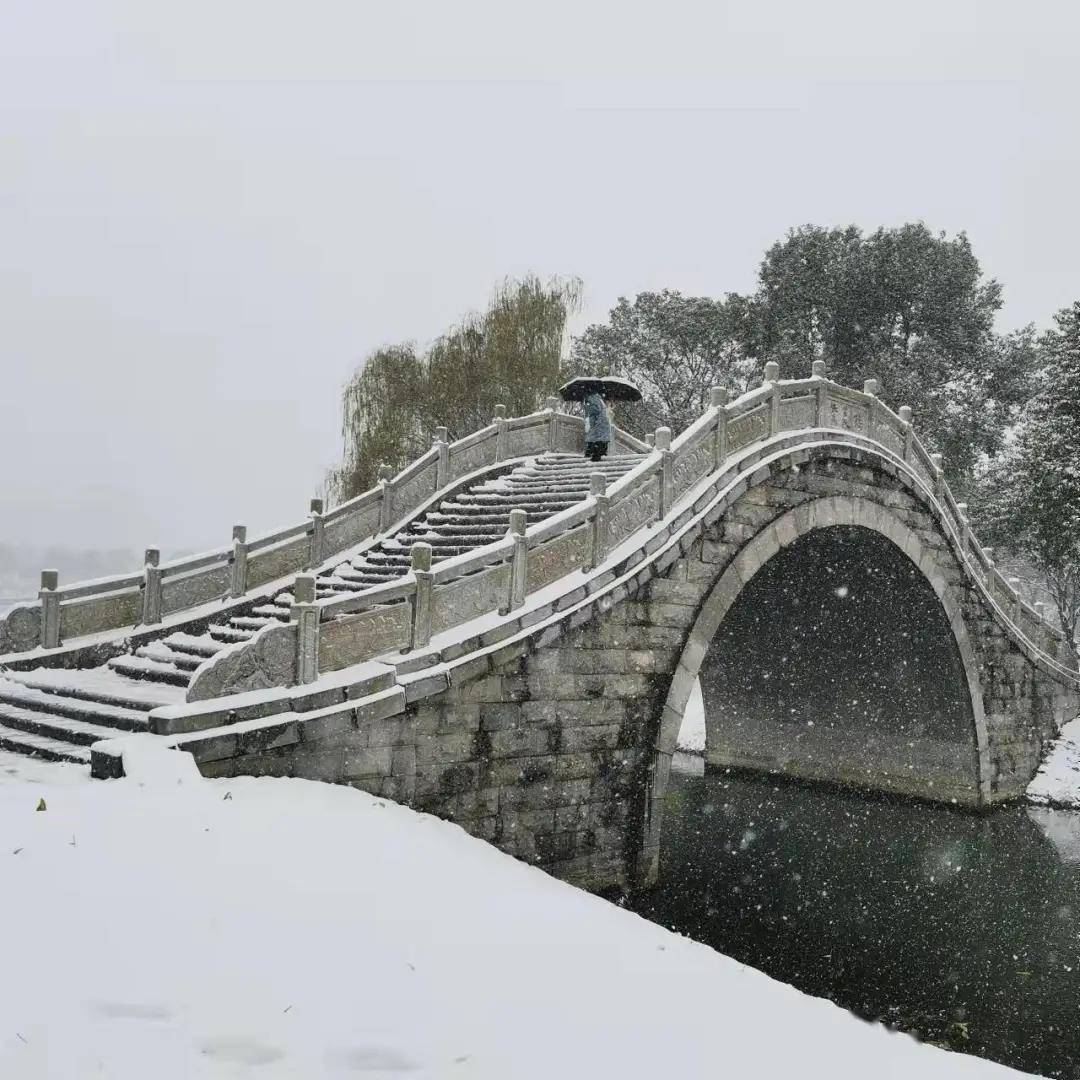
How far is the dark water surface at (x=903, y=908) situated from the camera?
848cm

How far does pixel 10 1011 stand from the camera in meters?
3.51

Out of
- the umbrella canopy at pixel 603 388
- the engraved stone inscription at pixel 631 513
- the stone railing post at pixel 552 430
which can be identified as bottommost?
the engraved stone inscription at pixel 631 513

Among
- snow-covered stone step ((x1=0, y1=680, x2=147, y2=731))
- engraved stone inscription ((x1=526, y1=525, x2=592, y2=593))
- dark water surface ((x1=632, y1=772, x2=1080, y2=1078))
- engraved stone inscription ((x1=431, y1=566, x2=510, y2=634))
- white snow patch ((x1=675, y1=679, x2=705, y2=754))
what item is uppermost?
engraved stone inscription ((x1=526, y1=525, x2=592, y2=593))

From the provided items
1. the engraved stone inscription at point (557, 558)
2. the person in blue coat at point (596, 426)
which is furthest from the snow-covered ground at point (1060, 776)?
the engraved stone inscription at point (557, 558)

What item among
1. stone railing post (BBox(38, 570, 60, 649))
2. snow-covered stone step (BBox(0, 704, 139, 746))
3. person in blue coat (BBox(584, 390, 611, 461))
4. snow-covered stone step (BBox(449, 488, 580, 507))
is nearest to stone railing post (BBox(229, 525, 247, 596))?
stone railing post (BBox(38, 570, 60, 649))

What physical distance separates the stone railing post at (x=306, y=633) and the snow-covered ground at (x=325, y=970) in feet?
4.09

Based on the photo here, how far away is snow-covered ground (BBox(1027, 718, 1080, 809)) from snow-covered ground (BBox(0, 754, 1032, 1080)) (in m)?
13.6

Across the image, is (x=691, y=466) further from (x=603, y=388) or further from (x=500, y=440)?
(x=500, y=440)

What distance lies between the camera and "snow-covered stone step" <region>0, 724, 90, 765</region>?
7332 mm

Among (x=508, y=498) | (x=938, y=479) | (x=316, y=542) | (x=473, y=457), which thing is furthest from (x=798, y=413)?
(x=316, y=542)

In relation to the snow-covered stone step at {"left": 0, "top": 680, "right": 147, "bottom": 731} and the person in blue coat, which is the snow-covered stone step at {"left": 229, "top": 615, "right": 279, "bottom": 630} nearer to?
the snow-covered stone step at {"left": 0, "top": 680, "right": 147, "bottom": 731}

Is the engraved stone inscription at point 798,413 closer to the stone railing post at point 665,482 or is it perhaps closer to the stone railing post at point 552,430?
the stone railing post at point 665,482

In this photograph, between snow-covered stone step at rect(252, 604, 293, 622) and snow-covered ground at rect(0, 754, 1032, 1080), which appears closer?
snow-covered ground at rect(0, 754, 1032, 1080)

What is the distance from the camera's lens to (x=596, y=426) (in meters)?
14.4
